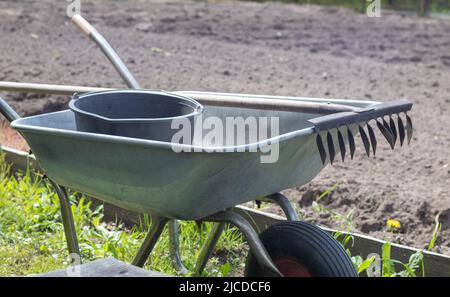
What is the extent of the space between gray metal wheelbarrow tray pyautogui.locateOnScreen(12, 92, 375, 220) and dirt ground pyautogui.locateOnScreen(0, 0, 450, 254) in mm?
1137

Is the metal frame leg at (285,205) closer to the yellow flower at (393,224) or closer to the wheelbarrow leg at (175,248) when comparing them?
the wheelbarrow leg at (175,248)

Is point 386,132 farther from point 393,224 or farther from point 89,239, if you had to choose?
point 89,239

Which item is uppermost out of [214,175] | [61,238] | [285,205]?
[214,175]

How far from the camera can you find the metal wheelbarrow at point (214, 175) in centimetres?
204

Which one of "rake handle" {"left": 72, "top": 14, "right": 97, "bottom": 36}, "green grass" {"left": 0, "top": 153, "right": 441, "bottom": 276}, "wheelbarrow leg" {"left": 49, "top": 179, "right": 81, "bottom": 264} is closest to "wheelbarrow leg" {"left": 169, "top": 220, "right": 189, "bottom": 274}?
"green grass" {"left": 0, "top": 153, "right": 441, "bottom": 276}

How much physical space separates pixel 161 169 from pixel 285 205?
0.53 m

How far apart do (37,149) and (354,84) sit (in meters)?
3.73

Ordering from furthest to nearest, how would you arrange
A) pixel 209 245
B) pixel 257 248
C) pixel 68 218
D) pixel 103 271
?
pixel 209 245, pixel 68 218, pixel 257 248, pixel 103 271

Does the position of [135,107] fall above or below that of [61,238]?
above

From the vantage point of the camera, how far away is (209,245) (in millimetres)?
2779

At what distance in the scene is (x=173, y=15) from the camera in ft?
30.7

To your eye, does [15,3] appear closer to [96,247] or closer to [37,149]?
[96,247]

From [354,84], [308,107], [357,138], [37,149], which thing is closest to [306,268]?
[308,107]

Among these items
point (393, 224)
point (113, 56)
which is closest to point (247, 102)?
point (113, 56)
